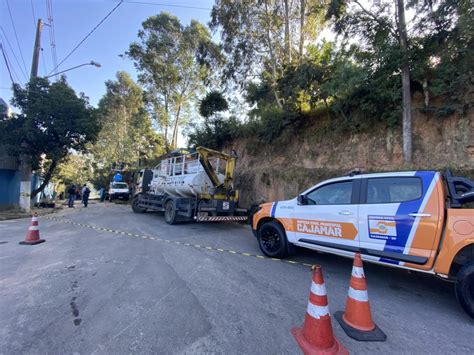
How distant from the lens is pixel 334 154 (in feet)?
31.1

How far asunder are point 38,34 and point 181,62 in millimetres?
11166

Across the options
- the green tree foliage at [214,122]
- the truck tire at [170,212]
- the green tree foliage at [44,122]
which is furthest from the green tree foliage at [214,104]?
the truck tire at [170,212]

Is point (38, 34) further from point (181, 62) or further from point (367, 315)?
point (367, 315)

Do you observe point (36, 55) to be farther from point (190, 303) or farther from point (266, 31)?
point (190, 303)

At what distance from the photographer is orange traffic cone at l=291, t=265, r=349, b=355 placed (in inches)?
83.7

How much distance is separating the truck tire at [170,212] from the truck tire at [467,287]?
7981mm

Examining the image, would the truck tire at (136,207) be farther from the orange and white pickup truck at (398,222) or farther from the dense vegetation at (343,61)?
the orange and white pickup truck at (398,222)

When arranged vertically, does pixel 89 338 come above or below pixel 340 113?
below

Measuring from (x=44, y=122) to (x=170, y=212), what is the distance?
9.27 metres

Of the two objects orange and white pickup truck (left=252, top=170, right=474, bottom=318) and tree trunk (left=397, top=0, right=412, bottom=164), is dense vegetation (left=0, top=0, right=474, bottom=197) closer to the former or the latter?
tree trunk (left=397, top=0, right=412, bottom=164)

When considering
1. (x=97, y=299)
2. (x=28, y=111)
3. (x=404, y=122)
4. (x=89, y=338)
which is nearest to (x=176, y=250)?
(x=97, y=299)

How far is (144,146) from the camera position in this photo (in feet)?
88.0

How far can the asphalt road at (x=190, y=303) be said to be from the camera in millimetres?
2271

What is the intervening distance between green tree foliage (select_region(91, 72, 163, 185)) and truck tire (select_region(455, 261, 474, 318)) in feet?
86.8
